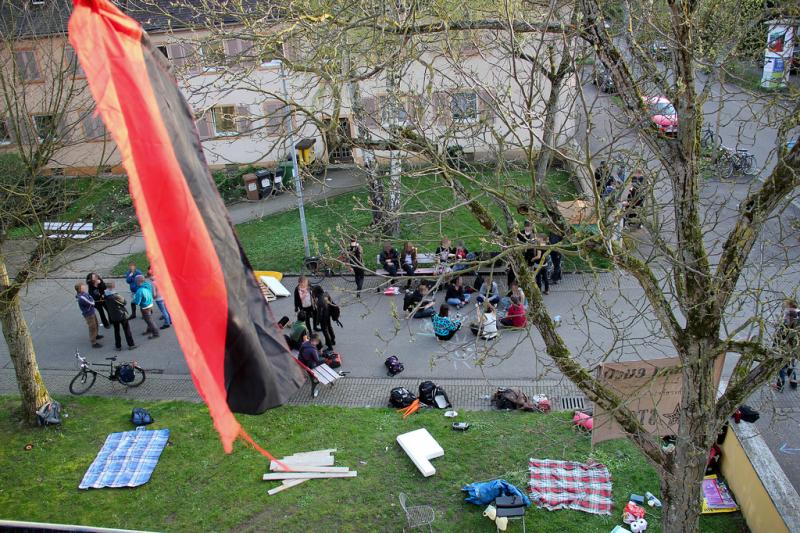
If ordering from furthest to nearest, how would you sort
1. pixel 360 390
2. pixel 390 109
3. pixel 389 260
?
1. pixel 389 260
2. pixel 360 390
3. pixel 390 109

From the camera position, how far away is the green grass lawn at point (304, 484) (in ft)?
35.8

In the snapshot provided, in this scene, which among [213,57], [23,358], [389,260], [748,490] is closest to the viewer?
[748,490]

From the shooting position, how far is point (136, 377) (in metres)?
15.4

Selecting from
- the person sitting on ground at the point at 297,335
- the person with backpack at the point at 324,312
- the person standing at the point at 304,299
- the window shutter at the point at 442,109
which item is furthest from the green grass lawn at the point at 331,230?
the window shutter at the point at 442,109

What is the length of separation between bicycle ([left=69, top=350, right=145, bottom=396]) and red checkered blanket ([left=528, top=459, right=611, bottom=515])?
846cm

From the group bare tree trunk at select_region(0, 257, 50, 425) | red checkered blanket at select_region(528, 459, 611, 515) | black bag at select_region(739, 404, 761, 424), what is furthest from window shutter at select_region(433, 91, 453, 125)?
bare tree trunk at select_region(0, 257, 50, 425)

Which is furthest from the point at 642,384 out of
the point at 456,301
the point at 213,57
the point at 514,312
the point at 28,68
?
the point at 28,68

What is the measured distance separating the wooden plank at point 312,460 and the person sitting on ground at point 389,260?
7167 mm

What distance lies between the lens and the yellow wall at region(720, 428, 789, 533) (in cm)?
994

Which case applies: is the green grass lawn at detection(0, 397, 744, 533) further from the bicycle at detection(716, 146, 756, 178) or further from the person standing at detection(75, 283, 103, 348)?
the bicycle at detection(716, 146, 756, 178)

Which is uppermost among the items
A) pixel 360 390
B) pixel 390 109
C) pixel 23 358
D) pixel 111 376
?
pixel 390 109

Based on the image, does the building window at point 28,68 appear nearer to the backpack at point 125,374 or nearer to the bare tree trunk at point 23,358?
the bare tree trunk at point 23,358

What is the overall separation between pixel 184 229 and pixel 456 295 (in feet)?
47.1

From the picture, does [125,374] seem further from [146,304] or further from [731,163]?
[731,163]
